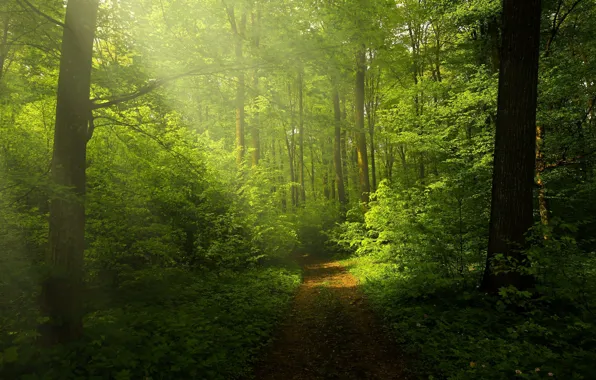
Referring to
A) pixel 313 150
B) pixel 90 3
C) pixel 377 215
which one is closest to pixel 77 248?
pixel 90 3

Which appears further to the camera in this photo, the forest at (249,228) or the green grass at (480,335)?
the forest at (249,228)

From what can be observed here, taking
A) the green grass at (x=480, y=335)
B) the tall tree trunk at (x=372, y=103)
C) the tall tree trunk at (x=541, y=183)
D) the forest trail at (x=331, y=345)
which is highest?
the tall tree trunk at (x=372, y=103)

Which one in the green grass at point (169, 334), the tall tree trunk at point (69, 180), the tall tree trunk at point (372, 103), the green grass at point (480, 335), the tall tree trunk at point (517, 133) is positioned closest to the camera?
the green grass at point (169, 334)

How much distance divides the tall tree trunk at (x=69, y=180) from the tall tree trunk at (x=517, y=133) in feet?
21.2

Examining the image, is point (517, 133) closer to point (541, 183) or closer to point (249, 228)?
point (541, 183)

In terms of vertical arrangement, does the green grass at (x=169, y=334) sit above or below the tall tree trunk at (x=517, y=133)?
below

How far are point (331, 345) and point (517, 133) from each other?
501cm

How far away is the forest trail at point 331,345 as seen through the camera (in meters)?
4.73

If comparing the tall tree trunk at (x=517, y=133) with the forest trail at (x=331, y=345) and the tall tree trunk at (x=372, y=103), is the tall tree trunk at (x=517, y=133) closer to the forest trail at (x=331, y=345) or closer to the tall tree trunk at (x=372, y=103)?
the forest trail at (x=331, y=345)

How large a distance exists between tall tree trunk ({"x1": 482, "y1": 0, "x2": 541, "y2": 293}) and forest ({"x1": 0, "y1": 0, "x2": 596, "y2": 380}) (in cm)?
4

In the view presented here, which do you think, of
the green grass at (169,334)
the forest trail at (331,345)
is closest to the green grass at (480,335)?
the forest trail at (331,345)

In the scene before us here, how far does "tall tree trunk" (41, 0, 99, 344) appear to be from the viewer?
4074 millimetres

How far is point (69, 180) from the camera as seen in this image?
163 inches

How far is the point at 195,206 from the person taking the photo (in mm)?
10820
